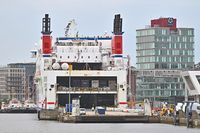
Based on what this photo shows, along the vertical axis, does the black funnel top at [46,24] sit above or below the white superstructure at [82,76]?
above

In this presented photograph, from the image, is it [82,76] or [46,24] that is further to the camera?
[46,24]

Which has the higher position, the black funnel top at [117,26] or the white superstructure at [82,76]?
the black funnel top at [117,26]

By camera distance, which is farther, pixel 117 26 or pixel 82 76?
pixel 117 26

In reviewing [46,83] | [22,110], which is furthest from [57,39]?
[22,110]

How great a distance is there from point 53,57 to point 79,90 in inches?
413

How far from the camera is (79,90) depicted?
105750 millimetres

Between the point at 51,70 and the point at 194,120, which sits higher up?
the point at 51,70

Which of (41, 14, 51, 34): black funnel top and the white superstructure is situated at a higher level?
(41, 14, 51, 34): black funnel top

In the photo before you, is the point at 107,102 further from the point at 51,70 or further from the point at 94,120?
the point at 94,120

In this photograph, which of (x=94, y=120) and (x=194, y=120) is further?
(x=94, y=120)

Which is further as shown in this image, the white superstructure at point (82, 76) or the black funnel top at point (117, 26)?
the black funnel top at point (117, 26)

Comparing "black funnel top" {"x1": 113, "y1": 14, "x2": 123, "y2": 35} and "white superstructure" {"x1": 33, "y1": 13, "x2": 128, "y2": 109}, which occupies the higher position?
"black funnel top" {"x1": 113, "y1": 14, "x2": 123, "y2": 35}

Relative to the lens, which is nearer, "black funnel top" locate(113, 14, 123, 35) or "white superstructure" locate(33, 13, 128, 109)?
"white superstructure" locate(33, 13, 128, 109)

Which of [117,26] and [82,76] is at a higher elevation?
[117,26]
